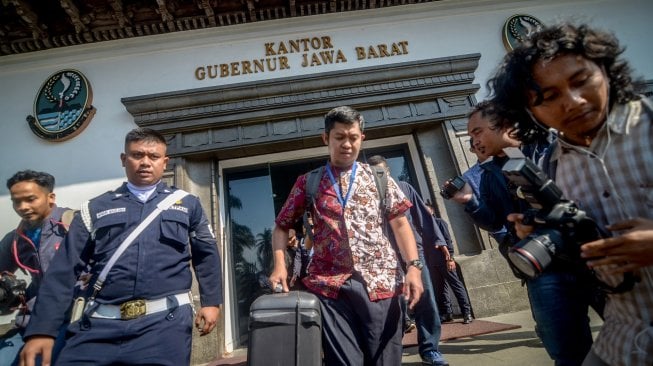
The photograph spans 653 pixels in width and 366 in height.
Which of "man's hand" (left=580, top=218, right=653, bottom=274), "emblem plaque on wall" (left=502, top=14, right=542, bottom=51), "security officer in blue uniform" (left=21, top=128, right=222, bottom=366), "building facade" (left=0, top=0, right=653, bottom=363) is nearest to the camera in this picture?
"man's hand" (left=580, top=218, right=653, bottom=274)

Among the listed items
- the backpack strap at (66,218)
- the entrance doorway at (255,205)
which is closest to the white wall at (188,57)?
the entrance doorway at (255,205)

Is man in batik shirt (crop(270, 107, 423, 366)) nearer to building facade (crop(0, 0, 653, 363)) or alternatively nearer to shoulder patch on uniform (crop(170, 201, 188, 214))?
shoulder patch on uniform (crop(170, 201, 188, 214))

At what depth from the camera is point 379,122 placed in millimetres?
5355

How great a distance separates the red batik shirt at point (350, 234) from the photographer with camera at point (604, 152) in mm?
753

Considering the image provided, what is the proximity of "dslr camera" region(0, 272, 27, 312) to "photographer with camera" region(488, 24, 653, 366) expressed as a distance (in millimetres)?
3532

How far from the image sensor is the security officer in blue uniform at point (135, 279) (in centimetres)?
149

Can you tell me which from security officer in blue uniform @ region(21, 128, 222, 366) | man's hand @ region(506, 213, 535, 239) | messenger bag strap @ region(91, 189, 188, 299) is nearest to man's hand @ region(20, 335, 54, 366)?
security officer in blue uniform @ region(21, 128, 222, 366)

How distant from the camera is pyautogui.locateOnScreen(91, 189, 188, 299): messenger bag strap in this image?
1624mm

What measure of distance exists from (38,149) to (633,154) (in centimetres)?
743

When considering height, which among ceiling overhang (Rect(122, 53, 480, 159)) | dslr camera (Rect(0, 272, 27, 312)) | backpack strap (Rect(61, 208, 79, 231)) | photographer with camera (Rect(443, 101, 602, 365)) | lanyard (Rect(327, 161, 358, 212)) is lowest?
photographer with camera (Rect(443, 101, 602, 365))

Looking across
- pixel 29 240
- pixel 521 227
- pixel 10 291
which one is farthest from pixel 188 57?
pixel 521 227

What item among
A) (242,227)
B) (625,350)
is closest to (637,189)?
(625,350)

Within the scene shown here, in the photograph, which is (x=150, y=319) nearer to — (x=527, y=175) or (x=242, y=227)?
(x=527, y=175)

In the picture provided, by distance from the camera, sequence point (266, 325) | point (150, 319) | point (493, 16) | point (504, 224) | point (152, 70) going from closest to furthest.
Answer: point (266, 325), point (150, 319), point (504, 224), point (152, 70), point (493, 16)
